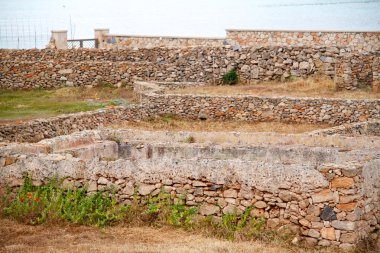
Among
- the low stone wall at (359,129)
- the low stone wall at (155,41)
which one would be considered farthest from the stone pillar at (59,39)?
the low stone wall at (359,129)

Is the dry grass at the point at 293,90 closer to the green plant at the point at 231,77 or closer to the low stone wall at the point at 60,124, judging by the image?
the green plant at the point at 231,77

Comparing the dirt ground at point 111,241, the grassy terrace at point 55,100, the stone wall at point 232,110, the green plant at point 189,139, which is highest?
the green plant at point 189,139

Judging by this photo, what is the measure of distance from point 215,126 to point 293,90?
5.14 m

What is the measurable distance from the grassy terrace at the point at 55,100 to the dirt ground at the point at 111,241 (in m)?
11.9

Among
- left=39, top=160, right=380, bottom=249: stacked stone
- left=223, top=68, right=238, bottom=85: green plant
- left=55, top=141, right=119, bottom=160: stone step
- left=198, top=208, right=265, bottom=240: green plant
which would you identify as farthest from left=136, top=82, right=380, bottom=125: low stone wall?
left=198, top=208, right=265, bottom=240: green plant

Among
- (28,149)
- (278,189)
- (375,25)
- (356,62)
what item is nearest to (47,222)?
(28,149)

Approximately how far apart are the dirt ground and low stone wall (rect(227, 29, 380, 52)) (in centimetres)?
2338

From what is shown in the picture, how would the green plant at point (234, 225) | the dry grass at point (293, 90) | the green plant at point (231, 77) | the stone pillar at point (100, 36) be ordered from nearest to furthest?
the green plant at point (234, 225), the dry grass at point (293, 90), the green plant at point (231, 77), the stone pillar at point (100, 36)

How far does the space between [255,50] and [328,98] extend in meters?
6.64

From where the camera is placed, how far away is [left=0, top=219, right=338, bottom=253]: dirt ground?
9875mm

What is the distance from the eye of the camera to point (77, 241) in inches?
404

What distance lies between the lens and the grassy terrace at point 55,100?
24.2 meters

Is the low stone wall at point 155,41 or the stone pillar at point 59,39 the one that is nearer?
the low stone wall at point 155,41

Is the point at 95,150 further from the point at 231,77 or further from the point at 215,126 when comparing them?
the point at 231,77
